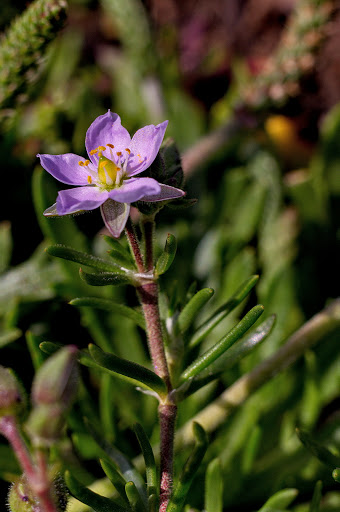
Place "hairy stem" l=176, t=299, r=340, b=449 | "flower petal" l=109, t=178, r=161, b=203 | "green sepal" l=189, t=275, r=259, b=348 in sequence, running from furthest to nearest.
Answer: "hairy stem" l=176, t=299, r=340, b=449, "green sepal" l=189, t=275, r=259, b=348, "flower petal" l=109, t=178, r=161, b=203

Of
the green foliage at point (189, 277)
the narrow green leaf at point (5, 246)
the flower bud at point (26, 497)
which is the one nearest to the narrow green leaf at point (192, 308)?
the green foliage at point (189, 277)

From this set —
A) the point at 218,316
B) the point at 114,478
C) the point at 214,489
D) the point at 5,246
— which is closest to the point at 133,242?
the point at 218,316

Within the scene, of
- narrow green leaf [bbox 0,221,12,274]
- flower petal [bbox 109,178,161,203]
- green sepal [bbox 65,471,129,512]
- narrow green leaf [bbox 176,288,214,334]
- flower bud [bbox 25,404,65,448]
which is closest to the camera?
flower bud [bbox 25,404,65,448]

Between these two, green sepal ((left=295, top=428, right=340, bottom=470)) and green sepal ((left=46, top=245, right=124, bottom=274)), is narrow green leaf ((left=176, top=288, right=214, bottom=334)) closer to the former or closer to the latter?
green sepal ((left=46, top=245, right=124, bottom=274))

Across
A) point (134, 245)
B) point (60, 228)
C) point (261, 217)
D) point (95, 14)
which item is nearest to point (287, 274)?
point (261, 217)

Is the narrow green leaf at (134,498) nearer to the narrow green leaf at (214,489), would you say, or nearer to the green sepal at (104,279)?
the narrow green leaf at (214,489)

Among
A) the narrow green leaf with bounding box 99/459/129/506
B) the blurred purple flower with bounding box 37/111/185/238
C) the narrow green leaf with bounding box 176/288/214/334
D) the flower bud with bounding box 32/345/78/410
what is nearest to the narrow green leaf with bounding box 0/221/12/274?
the blurred purple flower with bounding box 37/111/185/238
